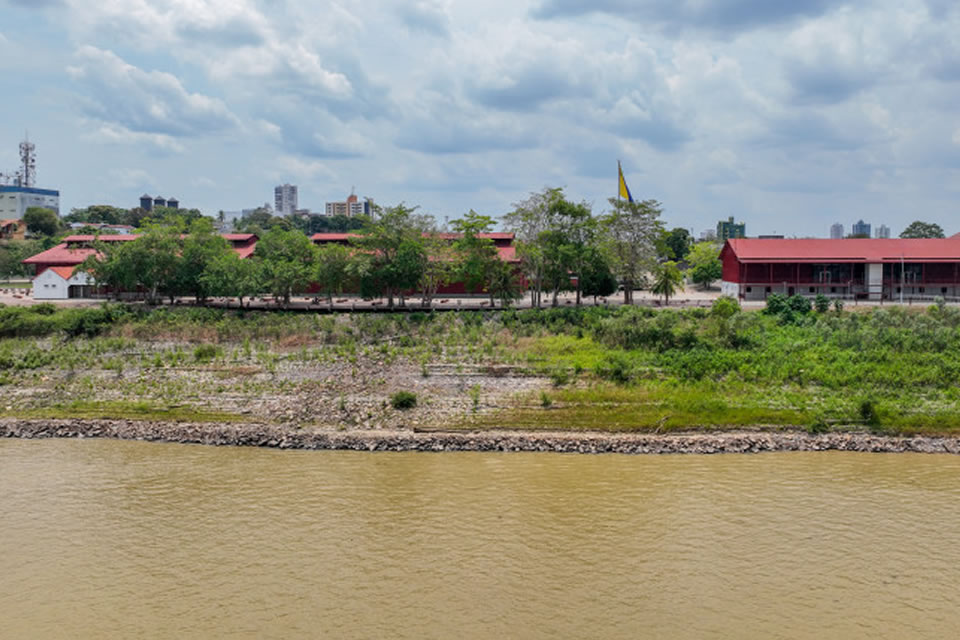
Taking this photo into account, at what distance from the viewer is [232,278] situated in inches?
1788

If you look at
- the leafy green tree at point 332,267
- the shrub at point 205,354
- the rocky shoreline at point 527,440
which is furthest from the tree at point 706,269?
the shrub at point 205,354

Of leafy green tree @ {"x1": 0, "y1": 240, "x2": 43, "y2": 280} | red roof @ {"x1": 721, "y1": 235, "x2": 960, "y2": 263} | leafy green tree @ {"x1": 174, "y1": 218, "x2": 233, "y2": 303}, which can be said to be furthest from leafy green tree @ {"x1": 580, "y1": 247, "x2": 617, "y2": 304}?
leafy green tree @ {"x1": 0, "y1": 240, "x2": 43, "y2": 280}

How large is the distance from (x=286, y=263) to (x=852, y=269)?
41988 mm

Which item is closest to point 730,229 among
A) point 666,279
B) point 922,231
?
point 922,231

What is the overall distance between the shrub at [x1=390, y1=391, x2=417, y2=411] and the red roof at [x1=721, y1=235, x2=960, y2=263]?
33869 millimetres

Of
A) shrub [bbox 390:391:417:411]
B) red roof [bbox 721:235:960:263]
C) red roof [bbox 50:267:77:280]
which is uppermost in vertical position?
red roof [bbox 721:235:960:263]

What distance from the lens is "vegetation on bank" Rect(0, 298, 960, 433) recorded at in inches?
1014

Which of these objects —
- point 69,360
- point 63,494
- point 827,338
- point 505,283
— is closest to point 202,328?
point 69,360

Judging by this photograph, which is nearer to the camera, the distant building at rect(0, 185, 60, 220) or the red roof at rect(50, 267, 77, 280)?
the red roof at rect(50, 267, 77, 280)

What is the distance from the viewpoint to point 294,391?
29.1m

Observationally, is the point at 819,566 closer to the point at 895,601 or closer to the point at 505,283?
the point at 895,601

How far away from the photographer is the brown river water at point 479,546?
42.5ft

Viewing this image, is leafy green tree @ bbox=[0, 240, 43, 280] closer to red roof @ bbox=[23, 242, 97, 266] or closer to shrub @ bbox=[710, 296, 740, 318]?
red roof @ bbox=[23, 242, 97, 266]

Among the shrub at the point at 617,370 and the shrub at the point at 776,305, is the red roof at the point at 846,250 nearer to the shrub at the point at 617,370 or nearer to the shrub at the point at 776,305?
the shrub at the point at 776,305
